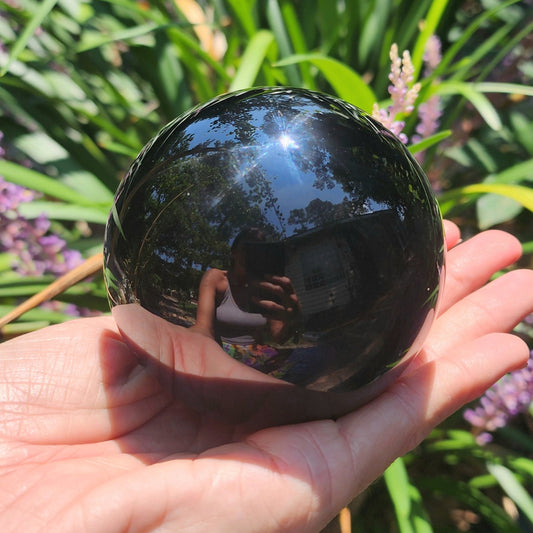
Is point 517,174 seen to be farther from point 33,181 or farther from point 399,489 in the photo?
point 33,181

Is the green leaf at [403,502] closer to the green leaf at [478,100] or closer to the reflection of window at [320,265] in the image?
the reflection of window at [320,265]

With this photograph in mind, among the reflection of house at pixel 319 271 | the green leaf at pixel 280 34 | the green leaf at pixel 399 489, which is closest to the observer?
the reflection of house at pixel 319 271

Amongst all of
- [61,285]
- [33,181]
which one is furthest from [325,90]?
[61,285]

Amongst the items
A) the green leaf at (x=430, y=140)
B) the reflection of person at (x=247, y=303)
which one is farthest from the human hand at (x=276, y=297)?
the green leaf at (x=430, y=140)

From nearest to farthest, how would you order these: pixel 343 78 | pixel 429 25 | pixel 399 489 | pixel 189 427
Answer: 1. pixel 189 427
2. pixel 399 489
3. pixel 343 78
4. pixel 429 25

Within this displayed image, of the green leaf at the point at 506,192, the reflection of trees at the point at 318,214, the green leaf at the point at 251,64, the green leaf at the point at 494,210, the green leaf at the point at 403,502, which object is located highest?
the green leaf at the point at 251,64

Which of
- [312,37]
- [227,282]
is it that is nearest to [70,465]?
[227,282]

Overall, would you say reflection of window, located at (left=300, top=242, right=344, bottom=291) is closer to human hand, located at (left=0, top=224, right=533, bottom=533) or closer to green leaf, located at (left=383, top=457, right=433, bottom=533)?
human hand, located at (left=0, top=224, right=533, bottom=533)

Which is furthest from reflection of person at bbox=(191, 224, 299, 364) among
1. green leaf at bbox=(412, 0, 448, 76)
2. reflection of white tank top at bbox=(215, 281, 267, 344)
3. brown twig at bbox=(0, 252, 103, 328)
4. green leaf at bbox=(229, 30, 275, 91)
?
green leaf at bbox=(412, 0, 448, 76)
